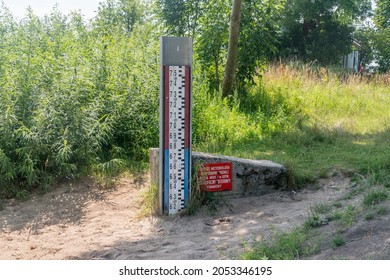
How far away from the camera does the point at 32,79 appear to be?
9.23 m

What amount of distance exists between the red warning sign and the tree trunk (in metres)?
5.39

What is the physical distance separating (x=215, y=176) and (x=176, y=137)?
2.51ft

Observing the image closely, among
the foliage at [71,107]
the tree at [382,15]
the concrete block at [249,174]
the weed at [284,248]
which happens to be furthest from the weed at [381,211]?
the tree at [382,15]

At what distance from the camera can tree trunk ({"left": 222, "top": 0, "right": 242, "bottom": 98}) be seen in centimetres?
1201

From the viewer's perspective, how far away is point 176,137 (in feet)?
23.4

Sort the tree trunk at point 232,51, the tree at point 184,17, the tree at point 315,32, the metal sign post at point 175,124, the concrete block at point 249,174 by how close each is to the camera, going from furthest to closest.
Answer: the tree at point 315,32 < the tree at point 184,17 < the tree trunk at point 232,51 < the concrete block at point 249,174 < the metal sign post at point 175,124

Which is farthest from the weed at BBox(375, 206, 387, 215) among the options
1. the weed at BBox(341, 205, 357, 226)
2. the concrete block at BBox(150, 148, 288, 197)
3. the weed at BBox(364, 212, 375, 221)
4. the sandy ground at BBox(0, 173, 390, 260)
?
the concrete block at BBox(150, 148, 288, 197)

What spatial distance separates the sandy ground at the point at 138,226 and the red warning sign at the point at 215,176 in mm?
218

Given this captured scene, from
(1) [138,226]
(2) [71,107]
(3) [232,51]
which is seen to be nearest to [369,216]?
(1) [138,226]

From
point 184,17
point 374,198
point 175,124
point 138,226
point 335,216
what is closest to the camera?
point 335,216

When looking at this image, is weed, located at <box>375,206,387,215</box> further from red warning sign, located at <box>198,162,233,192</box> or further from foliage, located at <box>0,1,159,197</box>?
foliage, located at <box>0,1,159,197</box>

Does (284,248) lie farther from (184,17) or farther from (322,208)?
(184,17)

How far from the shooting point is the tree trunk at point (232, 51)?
12009mm

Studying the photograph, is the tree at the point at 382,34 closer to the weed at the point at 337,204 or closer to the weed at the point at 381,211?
the weed at the point at 337,204
